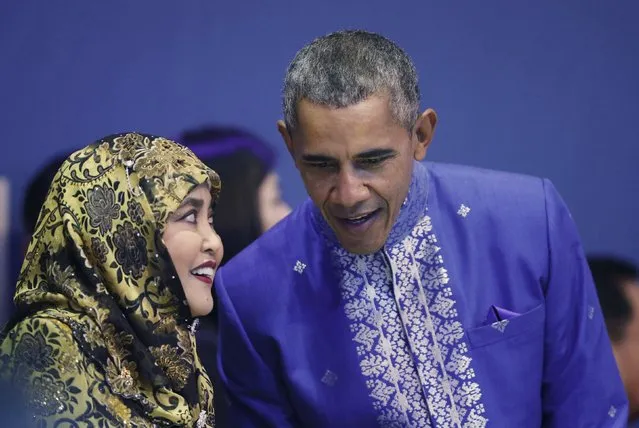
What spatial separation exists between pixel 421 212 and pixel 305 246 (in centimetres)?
23

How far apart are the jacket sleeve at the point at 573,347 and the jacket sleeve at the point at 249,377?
52cm

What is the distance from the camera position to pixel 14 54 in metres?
2.73

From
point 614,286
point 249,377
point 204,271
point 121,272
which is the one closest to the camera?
point 121,272

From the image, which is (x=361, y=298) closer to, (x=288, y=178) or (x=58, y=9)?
(x=288, y=178)

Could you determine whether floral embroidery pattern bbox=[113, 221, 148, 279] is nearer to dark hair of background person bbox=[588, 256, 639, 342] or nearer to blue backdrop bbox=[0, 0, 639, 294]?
blue backdrop bbox=[0, 0, 639, 294]

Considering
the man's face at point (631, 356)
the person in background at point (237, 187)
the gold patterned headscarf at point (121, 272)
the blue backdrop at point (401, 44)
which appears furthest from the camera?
the man's face at point (631, 356)

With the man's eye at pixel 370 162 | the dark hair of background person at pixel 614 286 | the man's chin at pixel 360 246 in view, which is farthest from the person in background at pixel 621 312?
the man's eye at pixel 370 162

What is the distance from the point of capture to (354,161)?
218 centimetres

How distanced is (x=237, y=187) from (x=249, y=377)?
2.30ft

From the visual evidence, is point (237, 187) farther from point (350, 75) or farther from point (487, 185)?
point (350, 75)

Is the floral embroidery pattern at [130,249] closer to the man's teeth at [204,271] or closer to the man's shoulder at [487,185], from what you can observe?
the man's teeth at [204,271]

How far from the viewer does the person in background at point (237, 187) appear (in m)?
2.92

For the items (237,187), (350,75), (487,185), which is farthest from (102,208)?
(237,187)

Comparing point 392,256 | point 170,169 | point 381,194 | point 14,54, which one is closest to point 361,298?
point 392,256
